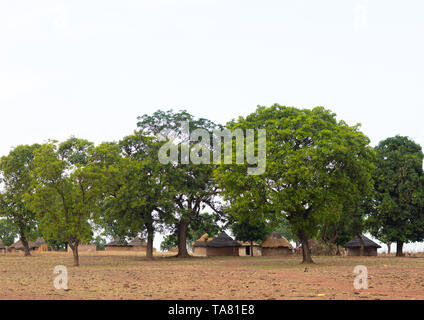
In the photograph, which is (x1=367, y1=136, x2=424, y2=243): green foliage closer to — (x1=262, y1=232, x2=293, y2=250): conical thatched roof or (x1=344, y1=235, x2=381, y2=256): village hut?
(x1=344, y1=235, x2=381, y2=256): village hut

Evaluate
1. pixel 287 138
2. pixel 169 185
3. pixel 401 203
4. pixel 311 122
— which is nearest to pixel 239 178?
pixel 287 138

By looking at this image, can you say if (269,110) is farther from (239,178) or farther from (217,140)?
(217,140)

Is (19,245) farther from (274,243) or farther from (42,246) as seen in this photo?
(274,243)

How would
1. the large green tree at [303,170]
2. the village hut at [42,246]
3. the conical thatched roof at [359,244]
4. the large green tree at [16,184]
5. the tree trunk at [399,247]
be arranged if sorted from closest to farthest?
the large green tree at [303,170]
the tree trunk at [399,247]
the large green tree at [16,184]
the conical thatched roof at [359,244]
the village hut at [42,246]

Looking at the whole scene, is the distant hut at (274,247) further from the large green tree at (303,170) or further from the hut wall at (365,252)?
the large green tree at (303,170)

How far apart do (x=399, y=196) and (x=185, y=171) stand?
2798cm

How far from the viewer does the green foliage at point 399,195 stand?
56.7 meters

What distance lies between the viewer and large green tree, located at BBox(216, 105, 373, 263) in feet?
106

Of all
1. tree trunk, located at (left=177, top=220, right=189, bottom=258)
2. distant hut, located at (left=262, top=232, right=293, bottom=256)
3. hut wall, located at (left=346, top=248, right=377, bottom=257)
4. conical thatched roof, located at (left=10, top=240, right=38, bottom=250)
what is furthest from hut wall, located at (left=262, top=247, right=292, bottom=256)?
conical thatched roof, located at (left=10, top=240, right=38, bottom=250)

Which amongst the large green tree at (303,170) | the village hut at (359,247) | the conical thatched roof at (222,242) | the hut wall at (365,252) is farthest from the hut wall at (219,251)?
the large green tree at (303,170)

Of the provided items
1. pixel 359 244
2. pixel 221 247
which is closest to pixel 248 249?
pixel 221 247

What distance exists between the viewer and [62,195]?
34500mm

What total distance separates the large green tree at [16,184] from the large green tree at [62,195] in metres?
36.7
